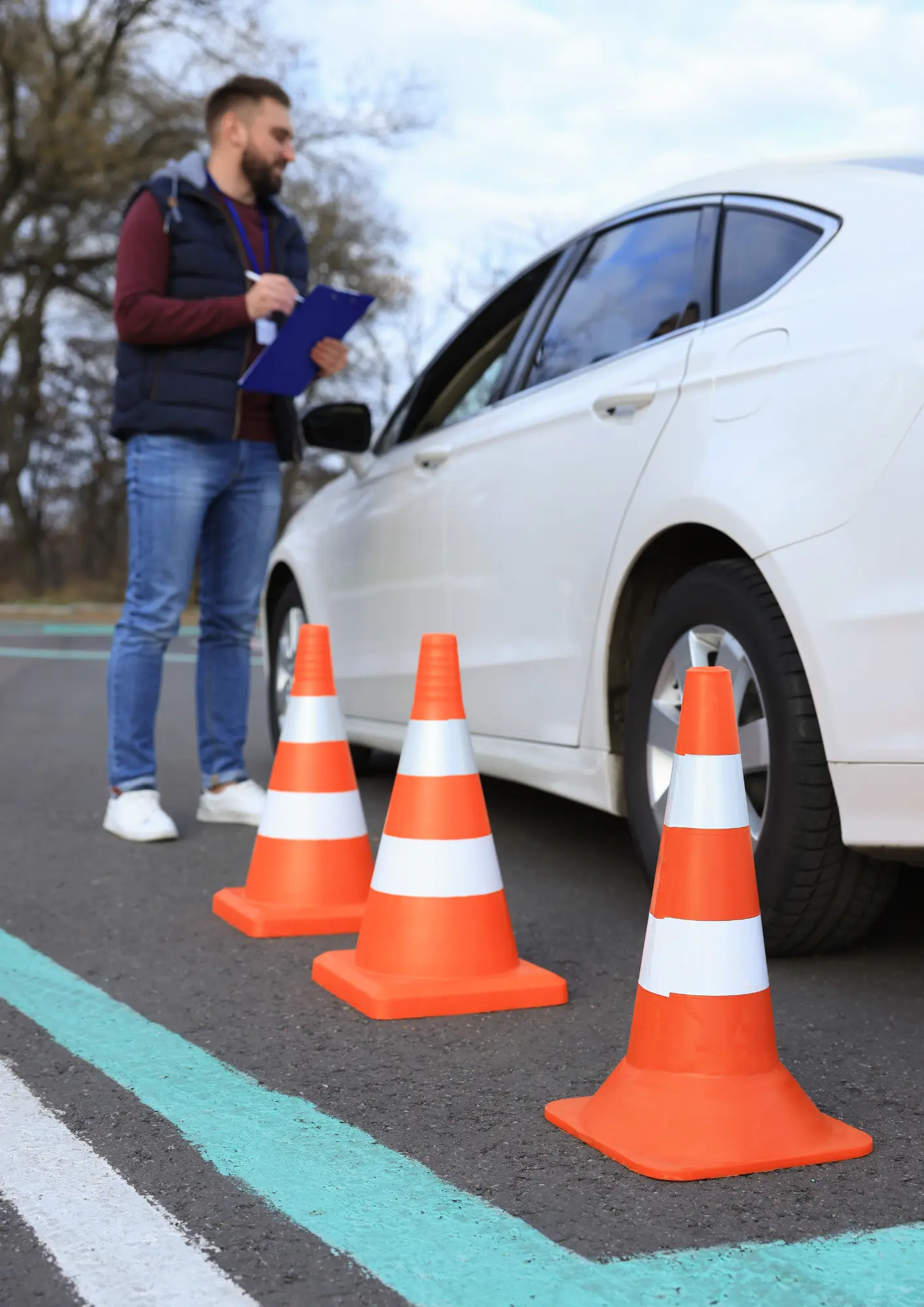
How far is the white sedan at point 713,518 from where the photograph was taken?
286 centimetres

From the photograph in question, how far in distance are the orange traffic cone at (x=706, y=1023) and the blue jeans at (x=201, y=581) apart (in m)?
2.75

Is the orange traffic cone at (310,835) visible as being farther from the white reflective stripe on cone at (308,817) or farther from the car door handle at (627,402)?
the car door handle at (627,402)

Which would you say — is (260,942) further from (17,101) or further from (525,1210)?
(17,101)

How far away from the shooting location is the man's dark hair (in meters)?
5.00

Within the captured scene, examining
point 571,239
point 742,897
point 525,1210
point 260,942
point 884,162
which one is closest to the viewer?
point 525,1210

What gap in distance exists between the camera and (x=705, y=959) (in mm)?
2365

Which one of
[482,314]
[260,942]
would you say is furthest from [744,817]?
[482,314]

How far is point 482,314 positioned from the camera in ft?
16.2

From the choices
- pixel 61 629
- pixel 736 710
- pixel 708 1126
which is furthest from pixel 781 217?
pixel 61 629

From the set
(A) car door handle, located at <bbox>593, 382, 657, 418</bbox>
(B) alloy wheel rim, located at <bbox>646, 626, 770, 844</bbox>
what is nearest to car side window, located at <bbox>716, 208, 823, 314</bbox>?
(A) car door handle, located at <bbox>593, 382, 657, 418</bbox>

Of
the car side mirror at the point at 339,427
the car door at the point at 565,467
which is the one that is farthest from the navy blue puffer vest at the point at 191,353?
the car door at the point at 565,467

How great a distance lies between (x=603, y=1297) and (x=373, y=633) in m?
3.52

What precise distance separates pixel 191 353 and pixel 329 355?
418 mm

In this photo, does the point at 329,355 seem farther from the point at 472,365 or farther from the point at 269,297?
the point at 472,365
